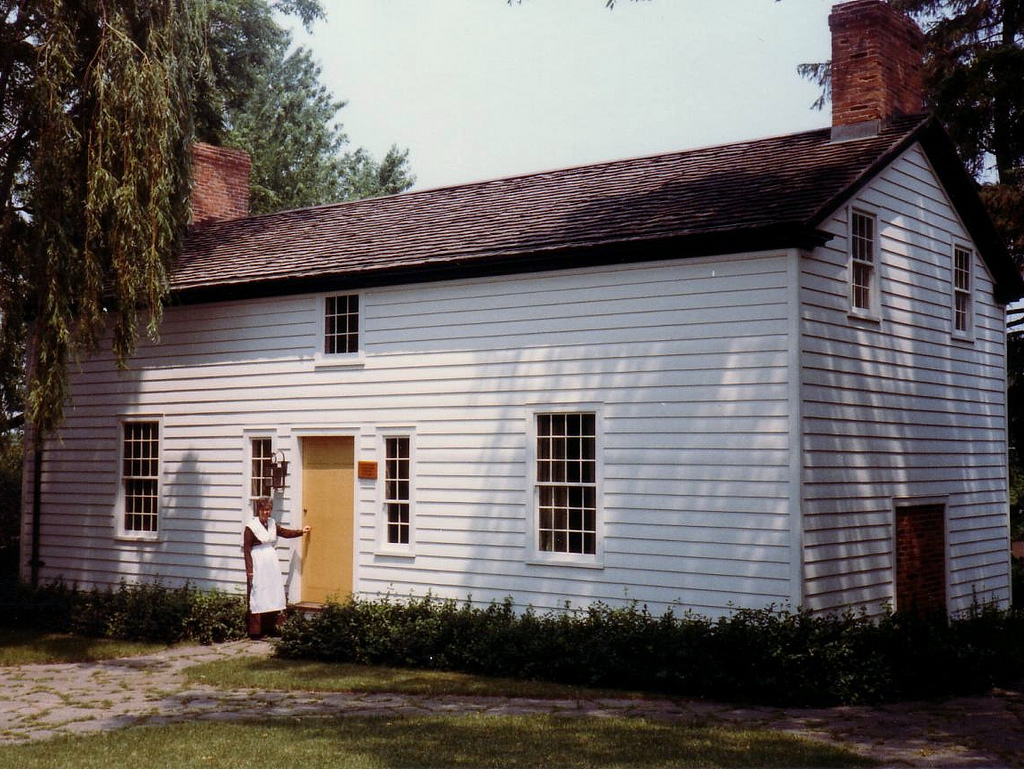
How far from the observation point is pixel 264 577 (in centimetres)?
1554

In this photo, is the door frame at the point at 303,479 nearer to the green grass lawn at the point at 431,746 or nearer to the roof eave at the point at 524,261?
the roof eave at the point at 524,261

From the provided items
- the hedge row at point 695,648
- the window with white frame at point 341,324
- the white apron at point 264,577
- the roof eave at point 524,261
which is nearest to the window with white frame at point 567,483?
the hedge row at point 695,648

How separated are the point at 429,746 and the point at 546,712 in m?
1.89

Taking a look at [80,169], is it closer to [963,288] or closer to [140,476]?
[140,476]

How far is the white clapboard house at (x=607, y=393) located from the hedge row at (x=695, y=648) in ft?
1.98

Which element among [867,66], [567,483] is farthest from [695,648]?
[867,66]

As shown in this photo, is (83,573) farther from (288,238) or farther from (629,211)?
(629,211)

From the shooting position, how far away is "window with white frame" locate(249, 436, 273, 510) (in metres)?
16.9

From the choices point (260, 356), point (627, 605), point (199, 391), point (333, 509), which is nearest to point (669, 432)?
point (627, 605)

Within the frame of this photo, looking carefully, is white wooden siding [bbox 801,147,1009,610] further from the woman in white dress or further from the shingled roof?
the woman in white dress

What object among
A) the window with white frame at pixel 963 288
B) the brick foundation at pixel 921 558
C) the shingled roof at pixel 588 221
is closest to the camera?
the shingled roof at pixel 588 221

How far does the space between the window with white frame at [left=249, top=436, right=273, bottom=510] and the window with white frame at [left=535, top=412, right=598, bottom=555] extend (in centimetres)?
467

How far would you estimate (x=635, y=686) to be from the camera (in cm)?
1214

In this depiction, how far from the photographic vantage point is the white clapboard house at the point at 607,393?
12789 millimetres
